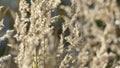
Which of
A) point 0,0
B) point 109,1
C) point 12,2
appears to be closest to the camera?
point 0,0

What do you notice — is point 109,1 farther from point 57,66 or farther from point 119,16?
point 57,66

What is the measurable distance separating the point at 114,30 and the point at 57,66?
167cm

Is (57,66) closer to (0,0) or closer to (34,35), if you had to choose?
(34,35)

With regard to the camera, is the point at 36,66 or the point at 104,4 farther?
the point at 104,4

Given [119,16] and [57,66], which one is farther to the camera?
[119,16]

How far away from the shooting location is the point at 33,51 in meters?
1.62

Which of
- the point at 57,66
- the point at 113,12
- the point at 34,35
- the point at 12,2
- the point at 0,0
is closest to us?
the point at 34,35

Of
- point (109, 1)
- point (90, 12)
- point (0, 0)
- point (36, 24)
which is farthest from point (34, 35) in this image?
point (90, 12)

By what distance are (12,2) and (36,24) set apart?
1.37 meters

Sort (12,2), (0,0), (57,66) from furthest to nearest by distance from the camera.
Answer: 1. (12,2)
2. (0,0)
3. (57,66)

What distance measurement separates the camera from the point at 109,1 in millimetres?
3186

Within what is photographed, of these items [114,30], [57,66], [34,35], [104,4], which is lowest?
[114,30]

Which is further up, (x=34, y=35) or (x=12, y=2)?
(x=34, y=35)

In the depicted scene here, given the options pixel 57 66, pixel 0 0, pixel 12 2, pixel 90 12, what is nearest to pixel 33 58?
pixel 57 66
